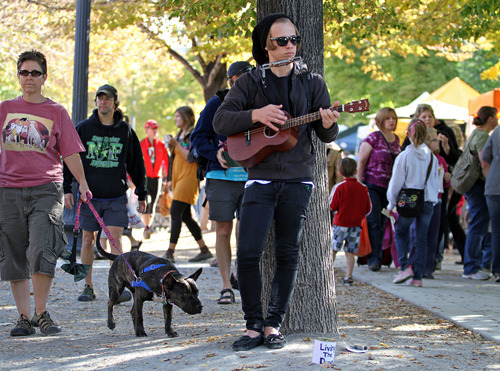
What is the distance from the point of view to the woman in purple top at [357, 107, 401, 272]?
1052 cm

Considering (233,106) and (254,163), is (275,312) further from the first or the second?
(233,106)

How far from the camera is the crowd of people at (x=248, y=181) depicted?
16.8 feet

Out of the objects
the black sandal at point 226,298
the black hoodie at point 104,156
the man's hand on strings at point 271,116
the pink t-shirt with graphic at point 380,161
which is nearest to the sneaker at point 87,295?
the black hoodie at point 104,156

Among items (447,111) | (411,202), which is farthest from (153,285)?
(447,111)

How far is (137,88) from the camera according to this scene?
5028 centimetres

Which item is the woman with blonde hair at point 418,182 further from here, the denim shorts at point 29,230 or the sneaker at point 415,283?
the denim shorts at point 29,230

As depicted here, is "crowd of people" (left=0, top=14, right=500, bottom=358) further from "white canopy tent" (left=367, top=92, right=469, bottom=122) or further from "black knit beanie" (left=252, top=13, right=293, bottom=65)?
"white canopy tent" (left=367, top=92, right=469, bottom=122)

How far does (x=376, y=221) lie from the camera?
35.0 ft

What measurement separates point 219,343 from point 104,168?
3.01m

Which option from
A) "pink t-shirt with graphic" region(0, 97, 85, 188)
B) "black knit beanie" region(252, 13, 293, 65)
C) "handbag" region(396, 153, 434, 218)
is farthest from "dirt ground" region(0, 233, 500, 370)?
"black knit beanie" region(252, 13, 293, 65)

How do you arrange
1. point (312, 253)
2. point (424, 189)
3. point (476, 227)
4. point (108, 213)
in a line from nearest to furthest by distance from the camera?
point (312, 253), point (108, 213), point (424, 189), point (476, 227)

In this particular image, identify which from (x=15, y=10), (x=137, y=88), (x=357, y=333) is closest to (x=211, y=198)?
(x=357, y=333)

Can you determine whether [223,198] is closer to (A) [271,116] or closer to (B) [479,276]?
(A) [271,116]

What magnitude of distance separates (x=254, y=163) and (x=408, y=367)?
5.42 ft
